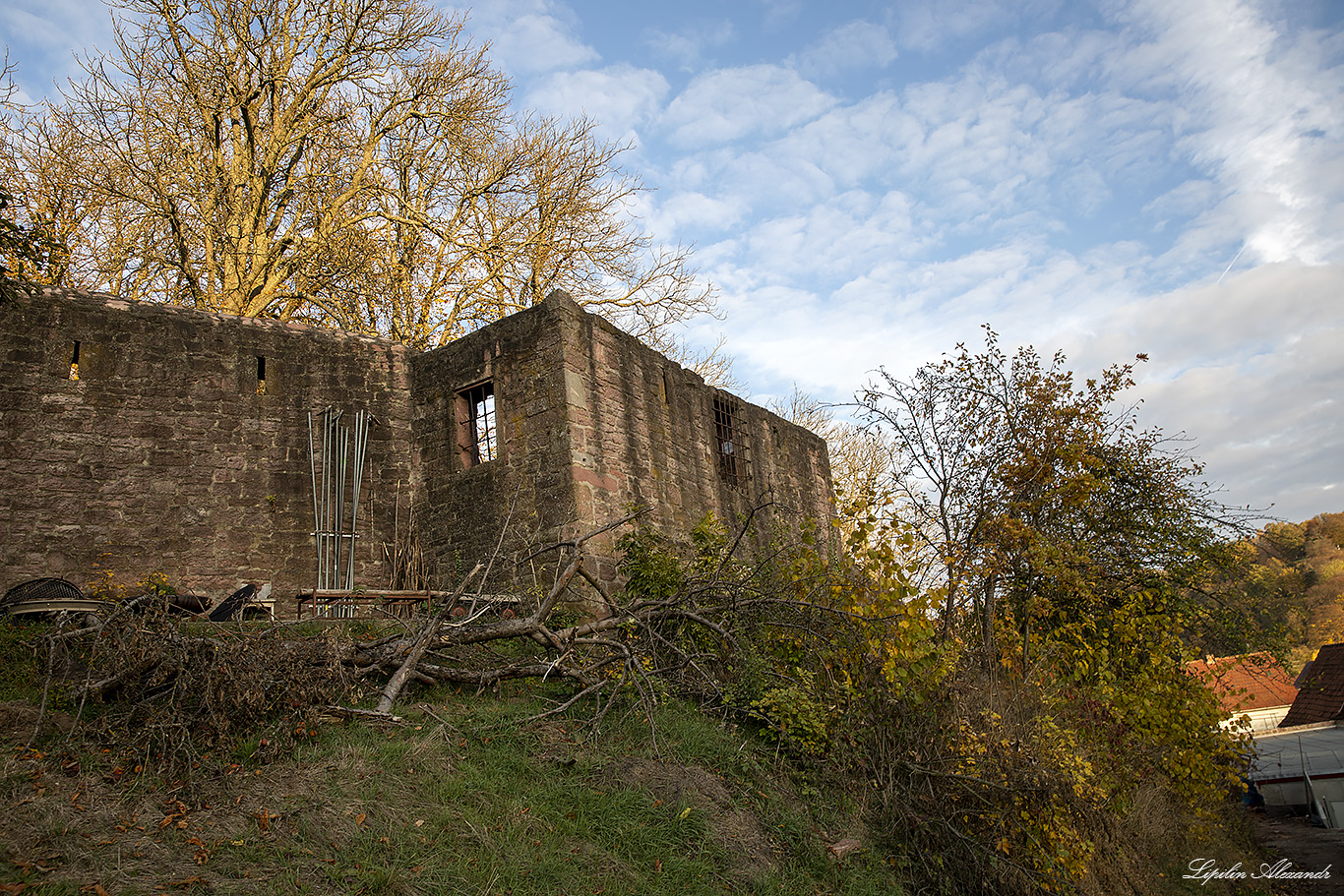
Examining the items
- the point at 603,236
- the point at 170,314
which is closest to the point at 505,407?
the point at 170,314

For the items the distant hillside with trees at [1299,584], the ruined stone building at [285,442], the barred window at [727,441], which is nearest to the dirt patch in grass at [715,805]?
the ruined stone building at [285,442]

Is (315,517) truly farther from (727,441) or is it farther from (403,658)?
(727,441)

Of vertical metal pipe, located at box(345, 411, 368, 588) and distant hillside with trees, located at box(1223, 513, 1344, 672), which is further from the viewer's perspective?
distant hillside with trees, located at box(1223, 513, 1344, 672)

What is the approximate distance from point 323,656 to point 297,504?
15.2ft

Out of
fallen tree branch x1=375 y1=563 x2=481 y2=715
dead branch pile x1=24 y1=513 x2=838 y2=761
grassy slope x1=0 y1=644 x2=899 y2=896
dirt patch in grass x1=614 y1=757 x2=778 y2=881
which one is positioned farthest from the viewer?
fallen tree branch x1=375 y1=563 x2=481 y2=715

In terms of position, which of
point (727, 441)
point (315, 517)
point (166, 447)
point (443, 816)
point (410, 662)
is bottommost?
point (443, 816)

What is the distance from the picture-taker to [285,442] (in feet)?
32.2

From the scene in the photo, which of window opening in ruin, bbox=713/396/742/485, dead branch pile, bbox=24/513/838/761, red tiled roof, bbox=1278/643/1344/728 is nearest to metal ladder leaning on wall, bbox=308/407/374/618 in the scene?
dead branch pile, bbox=24/513/838/761

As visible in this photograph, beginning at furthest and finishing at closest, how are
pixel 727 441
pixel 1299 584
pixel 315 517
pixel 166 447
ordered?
pixel 1299 584
pixel 727 441
pixel 315 517
pixel 166 447

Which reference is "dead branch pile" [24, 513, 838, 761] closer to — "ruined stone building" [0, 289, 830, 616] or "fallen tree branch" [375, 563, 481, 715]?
"fallen tree branch" [375, 563, 481, 715]

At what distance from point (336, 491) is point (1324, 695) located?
28906 millimetres

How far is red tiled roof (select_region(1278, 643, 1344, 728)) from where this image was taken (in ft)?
82.0

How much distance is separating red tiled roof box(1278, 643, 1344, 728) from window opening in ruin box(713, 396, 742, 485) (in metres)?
21.6

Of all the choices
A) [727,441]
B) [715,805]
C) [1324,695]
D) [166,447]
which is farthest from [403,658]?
[1324,695]
